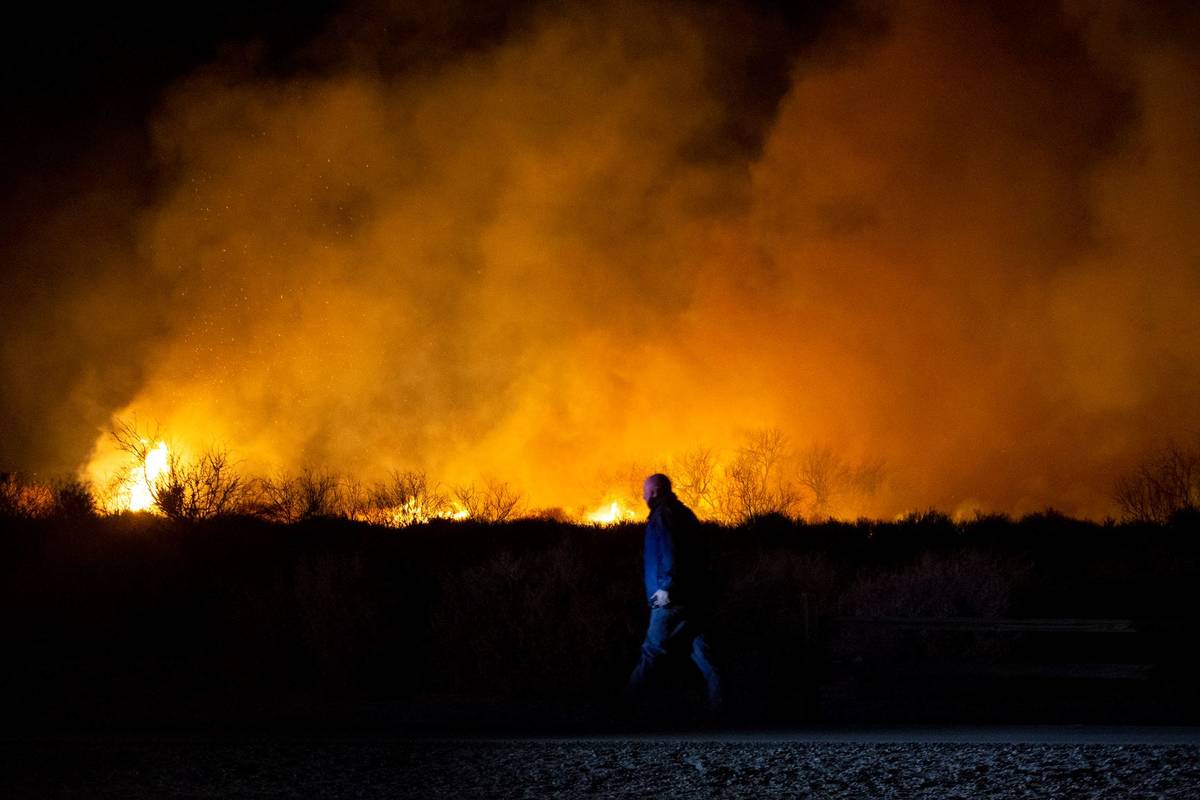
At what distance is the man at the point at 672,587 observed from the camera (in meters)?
11.1

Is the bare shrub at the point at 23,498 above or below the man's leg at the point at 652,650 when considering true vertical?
above

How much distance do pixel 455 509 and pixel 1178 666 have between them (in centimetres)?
3548

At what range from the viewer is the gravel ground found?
7828 mm

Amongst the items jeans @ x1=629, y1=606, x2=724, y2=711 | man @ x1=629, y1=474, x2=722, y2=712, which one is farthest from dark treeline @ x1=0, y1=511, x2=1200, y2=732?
man @ x1=629, y1=474, x2=722, y2=712

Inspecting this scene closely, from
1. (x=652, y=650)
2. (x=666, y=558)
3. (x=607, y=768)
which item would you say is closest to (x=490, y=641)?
(x=652, y=650)

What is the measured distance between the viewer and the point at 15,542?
26.0 meters

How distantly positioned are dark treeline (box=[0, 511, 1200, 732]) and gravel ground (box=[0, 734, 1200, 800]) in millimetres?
1957

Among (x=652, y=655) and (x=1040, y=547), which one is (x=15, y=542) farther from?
(x=1040, y=547)

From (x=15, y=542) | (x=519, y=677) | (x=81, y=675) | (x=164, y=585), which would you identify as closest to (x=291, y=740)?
(x=519, y=677)

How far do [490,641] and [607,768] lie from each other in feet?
25.5

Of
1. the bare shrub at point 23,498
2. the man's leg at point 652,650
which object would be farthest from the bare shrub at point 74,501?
the man's leg at point 652,650

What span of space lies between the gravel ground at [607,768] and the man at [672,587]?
3.75 ft

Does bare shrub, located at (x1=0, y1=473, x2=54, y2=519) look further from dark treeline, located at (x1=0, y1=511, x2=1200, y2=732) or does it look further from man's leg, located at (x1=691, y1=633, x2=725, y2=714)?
man's leg, located at (x1=691, y1=633, x2=725, y2=714)

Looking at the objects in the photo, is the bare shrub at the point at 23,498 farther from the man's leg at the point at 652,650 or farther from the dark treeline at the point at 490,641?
the man's leg at the point at 652,650
